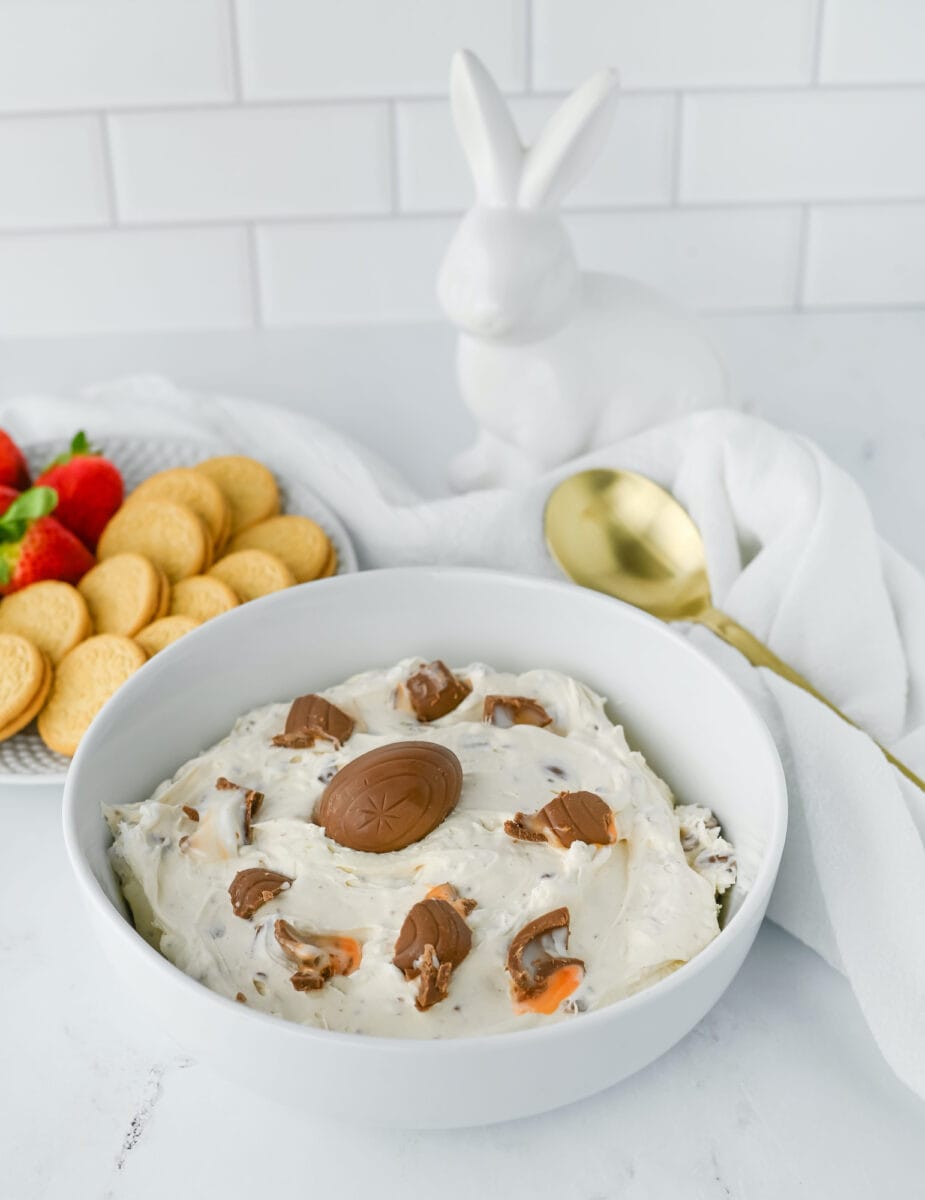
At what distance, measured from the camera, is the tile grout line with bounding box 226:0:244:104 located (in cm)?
148

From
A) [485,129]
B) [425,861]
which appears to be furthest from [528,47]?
[425,861]

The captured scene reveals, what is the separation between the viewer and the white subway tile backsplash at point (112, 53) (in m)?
1.48

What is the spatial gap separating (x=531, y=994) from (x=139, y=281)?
4.03 ft

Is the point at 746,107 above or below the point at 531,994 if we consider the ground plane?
above

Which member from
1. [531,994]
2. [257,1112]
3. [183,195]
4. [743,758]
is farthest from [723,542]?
[183,195]

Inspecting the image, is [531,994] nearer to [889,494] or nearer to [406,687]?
[406,687]

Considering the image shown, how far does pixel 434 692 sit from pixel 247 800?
0.17 meters

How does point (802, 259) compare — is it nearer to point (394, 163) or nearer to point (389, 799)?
point (394, 163)

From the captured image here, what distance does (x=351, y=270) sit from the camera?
5.47 feet

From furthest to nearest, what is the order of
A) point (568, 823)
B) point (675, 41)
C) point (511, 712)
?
point (675, 41) → point (511, 712) → point (568, 823)

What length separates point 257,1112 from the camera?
770mm

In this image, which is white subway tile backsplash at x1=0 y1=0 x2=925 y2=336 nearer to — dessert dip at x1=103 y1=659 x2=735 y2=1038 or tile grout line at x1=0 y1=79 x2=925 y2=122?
tile grout line at x1=0 y1=79 x2=925 y2=122

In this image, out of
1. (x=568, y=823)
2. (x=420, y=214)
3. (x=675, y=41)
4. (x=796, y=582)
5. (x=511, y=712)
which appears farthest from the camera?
(x=420, y=214)

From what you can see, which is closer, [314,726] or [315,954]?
[315,954]
